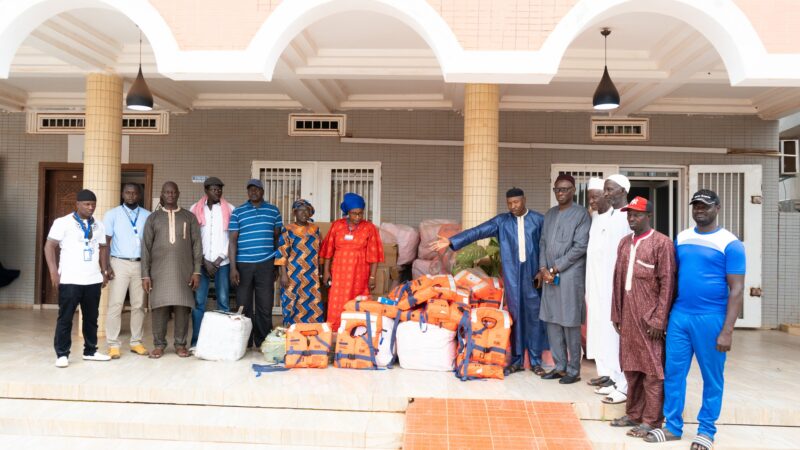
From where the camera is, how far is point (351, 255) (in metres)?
6.32

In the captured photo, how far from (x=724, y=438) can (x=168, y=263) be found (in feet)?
16.0

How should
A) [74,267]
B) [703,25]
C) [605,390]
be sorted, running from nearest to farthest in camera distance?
[605,390]
[703,25]
[74,267]

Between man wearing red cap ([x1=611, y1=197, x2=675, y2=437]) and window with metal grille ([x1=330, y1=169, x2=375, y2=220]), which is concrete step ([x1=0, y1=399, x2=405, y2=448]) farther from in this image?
window with metal grille ([x1=330, y1=169, x2=375, y2=220])

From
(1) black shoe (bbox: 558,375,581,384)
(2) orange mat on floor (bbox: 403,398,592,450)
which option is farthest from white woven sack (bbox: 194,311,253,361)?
(1) black shoe (bbox: 558,375,581,384)

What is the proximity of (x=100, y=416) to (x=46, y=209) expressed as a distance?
5941 mm

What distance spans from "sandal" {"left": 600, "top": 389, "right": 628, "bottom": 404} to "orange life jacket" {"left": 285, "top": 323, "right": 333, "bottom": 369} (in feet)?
7.91

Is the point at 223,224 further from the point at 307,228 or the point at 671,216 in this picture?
the point at 671,216

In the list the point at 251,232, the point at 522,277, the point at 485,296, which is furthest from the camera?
the point at 251,232

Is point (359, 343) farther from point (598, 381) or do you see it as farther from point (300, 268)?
point (598, 381)

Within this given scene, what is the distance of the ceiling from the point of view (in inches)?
244

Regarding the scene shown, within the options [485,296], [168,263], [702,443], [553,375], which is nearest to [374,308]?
[485,296]

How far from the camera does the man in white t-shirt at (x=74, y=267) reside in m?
5.30

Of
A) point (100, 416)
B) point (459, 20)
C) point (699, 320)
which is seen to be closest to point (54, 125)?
point (100, 416)

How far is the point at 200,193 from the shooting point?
895 centimetres
